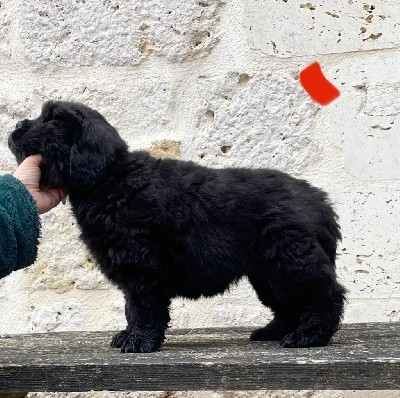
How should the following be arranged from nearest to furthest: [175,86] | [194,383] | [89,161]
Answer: [194,383]
[89,161]
[175,86]

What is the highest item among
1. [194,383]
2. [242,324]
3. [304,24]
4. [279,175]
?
[304,24]

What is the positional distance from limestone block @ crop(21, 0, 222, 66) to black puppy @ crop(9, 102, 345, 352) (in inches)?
28.2

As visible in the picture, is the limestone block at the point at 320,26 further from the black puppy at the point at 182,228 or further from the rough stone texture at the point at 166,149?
the black puppy at the point at 182,228

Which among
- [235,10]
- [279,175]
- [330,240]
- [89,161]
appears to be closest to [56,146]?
[89,161]

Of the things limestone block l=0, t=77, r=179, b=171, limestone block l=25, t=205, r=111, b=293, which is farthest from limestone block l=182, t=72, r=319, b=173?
limestone block l=25, t=205, r=111, b=293

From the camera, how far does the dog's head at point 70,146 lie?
1900 millimetres

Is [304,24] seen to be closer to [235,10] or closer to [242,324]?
[235,10]

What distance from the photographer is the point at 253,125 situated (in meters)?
2.52

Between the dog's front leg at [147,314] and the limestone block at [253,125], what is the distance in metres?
0.73

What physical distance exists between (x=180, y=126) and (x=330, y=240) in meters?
0.81

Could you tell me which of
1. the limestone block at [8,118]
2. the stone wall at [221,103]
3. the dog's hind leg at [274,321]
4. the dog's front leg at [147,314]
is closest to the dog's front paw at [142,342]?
the dog's front leg at [147,314]

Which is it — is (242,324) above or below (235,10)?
below

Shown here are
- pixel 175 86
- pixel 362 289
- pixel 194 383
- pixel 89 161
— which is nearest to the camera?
pixel 194 383

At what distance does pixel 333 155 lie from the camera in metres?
2.46
